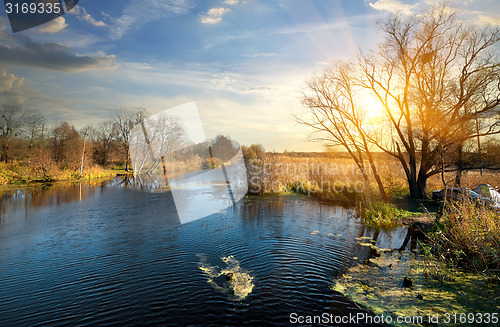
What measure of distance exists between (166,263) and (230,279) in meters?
2.39

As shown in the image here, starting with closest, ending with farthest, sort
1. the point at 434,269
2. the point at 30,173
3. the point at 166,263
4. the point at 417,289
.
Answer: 1. the point at 417,289
2. the point at 434,269
3. the point at 166,263
4. the point at 30,173

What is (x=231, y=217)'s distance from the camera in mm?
14461

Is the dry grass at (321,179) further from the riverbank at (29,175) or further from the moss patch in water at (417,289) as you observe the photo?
the riverbank at (29,175)

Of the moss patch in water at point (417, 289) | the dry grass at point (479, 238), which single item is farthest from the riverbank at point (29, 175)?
the dry grass at point (479, 238)

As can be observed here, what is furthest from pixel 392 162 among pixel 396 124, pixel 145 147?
pixel 145 147

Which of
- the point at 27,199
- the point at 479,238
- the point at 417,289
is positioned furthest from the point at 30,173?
the point at 479,238

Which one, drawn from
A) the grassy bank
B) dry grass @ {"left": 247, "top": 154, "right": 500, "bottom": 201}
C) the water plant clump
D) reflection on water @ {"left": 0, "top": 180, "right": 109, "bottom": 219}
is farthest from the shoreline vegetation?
the grassy bank

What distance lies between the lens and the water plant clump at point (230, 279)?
631 cm

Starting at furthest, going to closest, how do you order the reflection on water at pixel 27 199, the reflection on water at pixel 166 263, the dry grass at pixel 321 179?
the dry grass at pixel 321 179, the reflection on water at pixel 27 199, the reflection on water at pixel 166 263

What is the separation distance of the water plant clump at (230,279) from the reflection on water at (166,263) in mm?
86

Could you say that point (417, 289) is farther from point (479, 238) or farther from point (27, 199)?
point (27, 199)

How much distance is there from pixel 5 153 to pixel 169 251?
118ft

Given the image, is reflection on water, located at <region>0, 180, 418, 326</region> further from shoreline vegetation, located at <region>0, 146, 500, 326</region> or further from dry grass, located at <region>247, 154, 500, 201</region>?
dry grass, located at <region>247, 154, 500, 201</region>

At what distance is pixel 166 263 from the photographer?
26.4ft
